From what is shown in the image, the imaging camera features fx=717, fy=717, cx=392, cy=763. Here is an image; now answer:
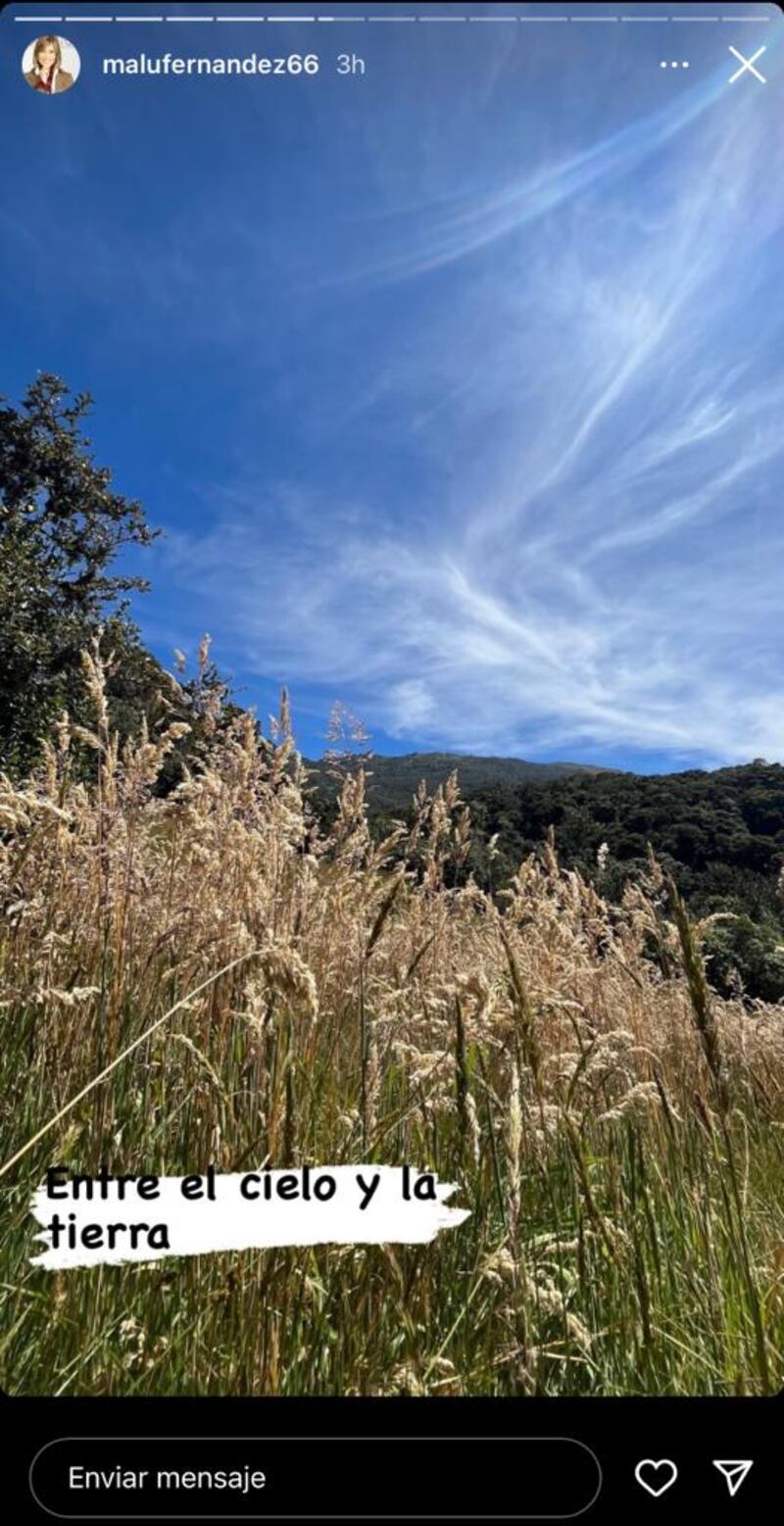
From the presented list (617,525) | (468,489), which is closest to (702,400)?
(617,525)

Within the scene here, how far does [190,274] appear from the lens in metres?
1.69

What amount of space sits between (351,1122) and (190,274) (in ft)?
6.33

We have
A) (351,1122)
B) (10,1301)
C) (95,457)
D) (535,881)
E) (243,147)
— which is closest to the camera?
(10,1301)

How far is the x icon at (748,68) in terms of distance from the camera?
161 cm

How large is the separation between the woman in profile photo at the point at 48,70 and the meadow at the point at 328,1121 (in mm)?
1325

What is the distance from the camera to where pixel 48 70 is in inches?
63.1
